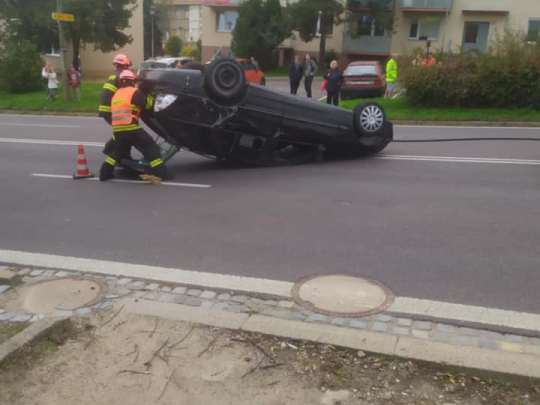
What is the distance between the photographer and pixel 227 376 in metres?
3.35

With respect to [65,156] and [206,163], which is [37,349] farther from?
[65,156]

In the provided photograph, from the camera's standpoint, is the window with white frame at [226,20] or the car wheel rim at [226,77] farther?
the window with white frame at [226,20]

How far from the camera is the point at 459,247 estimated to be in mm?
5609

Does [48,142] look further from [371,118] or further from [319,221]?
[319,221]

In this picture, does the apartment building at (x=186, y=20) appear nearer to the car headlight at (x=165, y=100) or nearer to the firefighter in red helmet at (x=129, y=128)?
the firefighter in red helmet at (x=129, y=128)

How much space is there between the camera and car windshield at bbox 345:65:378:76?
2074 centimetres

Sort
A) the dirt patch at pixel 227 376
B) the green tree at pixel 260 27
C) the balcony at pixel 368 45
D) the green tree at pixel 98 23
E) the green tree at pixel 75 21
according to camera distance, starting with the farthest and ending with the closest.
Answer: the balcony at pixel 368 45, the green tree at pixel 260 27, the green tree at pixel 98 23, the green tree at pixel 75 21, the dirt patch at pixel 227 376

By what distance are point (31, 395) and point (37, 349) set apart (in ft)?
1.54

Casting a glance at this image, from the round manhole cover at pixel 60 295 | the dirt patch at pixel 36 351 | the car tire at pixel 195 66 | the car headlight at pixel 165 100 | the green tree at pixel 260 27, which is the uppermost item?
the green tree at pixel 260 27

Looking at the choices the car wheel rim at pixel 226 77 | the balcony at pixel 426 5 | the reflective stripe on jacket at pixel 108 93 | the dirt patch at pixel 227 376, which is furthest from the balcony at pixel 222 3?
the dirt patch at pixel 227 376

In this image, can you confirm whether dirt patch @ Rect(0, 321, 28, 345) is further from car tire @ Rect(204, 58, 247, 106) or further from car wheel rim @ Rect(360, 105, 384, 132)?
car wheel rim @ Rect(360, 105, 384, 132)

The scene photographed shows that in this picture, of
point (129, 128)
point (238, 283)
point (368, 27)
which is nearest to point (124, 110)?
point (129, 128)

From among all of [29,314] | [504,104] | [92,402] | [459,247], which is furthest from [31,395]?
[504,104]

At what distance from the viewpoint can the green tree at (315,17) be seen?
3716cm
